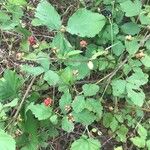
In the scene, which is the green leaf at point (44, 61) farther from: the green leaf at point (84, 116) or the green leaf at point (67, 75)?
the green leaf at point (84, 116)

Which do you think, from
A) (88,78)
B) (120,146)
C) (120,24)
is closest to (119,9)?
(120,24)

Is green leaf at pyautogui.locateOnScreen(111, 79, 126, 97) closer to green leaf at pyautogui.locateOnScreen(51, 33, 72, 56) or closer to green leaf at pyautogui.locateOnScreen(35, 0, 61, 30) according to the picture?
green leaf at pyautogui.locateOnScreen(51, 33, 72, 56)

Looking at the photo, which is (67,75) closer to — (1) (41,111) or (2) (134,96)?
(1) (41,111)

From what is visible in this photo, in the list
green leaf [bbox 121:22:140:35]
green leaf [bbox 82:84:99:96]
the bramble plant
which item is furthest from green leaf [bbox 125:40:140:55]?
green leaf [bbox 82:84:99:96]

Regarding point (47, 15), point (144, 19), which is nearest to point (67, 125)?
point (47, 15)

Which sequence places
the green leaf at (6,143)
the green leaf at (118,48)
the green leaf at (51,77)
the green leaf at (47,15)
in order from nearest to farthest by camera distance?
the green leaf at (6,143) < the green leaf at (51,77) < the green leaf at (47,15) < the green leaf at (118,48)

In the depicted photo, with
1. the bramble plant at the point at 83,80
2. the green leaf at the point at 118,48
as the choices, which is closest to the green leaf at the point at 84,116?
the bramble plant at the point at 83,80
